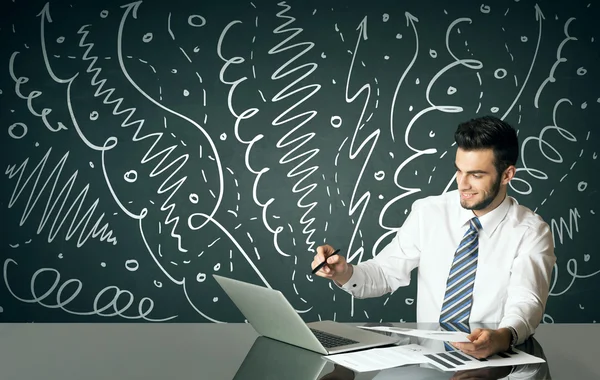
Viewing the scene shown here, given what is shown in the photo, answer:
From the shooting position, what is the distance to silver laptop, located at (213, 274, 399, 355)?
4.91 feet

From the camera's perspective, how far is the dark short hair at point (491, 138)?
233 cm

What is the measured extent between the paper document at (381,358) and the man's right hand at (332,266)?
564 mm

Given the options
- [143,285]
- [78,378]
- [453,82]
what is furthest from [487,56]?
[78,378]

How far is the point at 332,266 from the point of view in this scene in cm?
219

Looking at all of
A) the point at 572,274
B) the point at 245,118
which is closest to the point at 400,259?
the point at 245,118

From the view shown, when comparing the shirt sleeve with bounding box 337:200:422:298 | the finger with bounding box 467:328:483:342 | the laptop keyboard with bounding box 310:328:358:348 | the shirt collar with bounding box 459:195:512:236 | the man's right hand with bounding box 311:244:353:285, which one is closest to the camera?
the finger with bounding box 467:328:483:342

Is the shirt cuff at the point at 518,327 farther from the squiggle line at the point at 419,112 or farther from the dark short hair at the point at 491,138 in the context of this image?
the squiggle line at the point at 419,112

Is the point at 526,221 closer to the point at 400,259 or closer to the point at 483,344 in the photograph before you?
the point at 400,259

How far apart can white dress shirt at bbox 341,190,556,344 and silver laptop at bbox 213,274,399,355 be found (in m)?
0.52

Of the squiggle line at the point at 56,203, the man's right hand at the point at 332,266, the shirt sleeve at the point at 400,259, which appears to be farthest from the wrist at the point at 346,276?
the squiggle line at the point at 56,203

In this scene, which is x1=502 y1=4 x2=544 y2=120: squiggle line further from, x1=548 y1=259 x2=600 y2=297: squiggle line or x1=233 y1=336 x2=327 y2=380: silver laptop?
x1=233 y1=336 x2=327 y2=380: silver laptop

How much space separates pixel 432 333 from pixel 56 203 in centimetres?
290

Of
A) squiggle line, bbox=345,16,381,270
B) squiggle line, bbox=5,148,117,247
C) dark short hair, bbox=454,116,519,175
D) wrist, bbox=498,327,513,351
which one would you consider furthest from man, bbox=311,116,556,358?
squiggle line, bbox=5,148,117,247

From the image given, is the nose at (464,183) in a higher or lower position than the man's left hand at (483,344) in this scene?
higher
